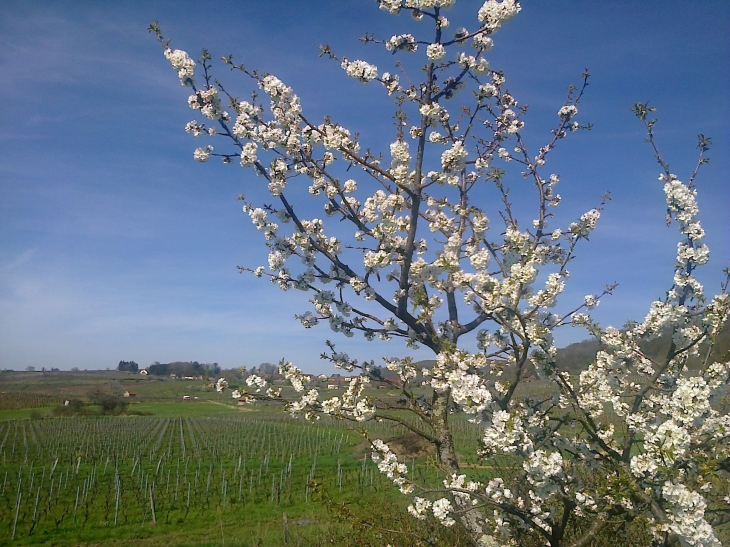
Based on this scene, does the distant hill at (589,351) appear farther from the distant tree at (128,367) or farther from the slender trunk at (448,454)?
the distant tree at (128,367)

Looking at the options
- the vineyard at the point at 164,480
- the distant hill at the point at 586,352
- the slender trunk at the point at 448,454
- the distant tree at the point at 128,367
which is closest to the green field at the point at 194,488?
the vineyard at the point at 164,480

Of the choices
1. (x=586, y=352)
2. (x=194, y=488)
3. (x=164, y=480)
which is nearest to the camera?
(x=586, y=352)

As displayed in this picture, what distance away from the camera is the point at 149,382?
81438mm

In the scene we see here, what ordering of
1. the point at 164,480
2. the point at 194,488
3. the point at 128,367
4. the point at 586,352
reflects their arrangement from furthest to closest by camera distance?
the point at 128,367, the point at 164,480, the point at 194,488, the point at 586,352

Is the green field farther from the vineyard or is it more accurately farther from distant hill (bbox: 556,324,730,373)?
distant hill (bbox: 556,324,730,373)

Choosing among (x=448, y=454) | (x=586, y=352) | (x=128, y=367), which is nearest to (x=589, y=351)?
(x=586, y=352)

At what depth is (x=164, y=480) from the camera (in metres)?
16.5

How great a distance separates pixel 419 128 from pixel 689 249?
1777 millimetres

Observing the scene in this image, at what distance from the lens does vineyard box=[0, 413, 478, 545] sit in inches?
495

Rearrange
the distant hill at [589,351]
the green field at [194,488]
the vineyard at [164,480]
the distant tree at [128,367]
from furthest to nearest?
the distant tree at [128,367], the vineyard at [164,480], the green field at [194,488], the distant hill at [589,351]

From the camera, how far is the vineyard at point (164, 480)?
495 inches

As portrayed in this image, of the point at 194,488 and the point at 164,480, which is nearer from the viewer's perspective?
the point at 194,488

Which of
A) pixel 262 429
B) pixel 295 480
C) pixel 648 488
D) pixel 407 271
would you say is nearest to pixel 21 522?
pixel 295 480

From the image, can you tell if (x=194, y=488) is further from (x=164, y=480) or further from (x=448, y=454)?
(x=448, y=454)
